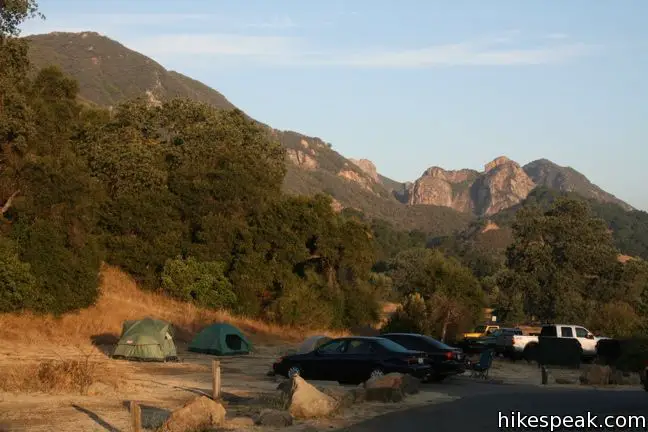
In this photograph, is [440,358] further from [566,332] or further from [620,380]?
[566,332]

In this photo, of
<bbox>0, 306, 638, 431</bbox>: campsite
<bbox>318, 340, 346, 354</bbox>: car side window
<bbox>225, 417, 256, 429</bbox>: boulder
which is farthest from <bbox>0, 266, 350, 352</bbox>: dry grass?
<bbox>225, 417, 256, 429</bbox>: boulder

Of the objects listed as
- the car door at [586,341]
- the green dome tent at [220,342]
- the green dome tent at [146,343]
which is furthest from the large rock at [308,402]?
the car door at [586,341]

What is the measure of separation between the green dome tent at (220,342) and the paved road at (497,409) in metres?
16.9

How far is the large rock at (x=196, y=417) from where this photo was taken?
14.9 meters

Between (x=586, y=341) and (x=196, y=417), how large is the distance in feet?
91.4

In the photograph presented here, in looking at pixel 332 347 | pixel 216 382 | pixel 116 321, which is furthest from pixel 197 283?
pixel 216 382

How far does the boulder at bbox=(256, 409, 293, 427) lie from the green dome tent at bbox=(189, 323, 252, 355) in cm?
2094

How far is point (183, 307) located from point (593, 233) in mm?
36876

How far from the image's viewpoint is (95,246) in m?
46.5

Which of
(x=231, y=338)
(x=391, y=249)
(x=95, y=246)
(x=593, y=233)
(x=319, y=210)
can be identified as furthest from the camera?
(x=391, y=249)

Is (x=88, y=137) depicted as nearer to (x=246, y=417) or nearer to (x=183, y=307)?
(x=183, y=307)

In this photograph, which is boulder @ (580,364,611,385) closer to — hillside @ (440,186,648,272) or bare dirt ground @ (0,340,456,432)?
bare dirt ground @ (0,340,456,432)

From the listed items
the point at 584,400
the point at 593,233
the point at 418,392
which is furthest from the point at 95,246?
the point at 593,233

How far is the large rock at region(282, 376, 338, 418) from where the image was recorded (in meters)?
16.9
